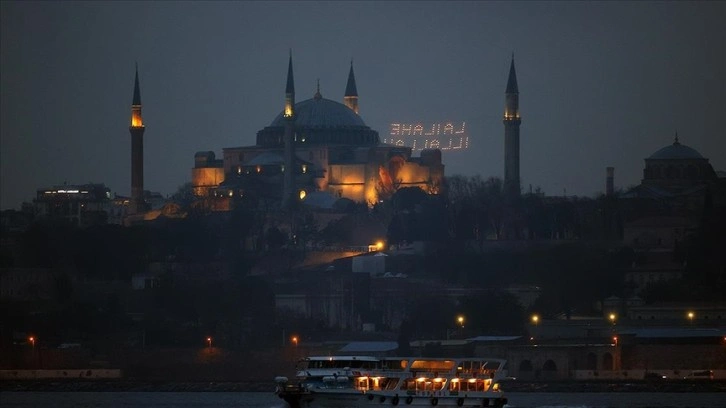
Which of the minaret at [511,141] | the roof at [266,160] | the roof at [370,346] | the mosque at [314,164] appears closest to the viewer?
the roof at [370,346]

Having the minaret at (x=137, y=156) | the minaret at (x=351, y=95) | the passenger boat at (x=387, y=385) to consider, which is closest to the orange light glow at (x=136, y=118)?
the minaret at (x=137, y=156)

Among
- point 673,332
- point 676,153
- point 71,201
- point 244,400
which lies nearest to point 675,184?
point 676,153

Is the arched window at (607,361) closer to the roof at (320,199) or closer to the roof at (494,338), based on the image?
the roof at (494,338)

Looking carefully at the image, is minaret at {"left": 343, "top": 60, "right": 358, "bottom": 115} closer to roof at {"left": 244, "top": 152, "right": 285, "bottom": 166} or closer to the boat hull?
roof at {"left": 244, "top": 152, "right": 285, "bottom": 166}

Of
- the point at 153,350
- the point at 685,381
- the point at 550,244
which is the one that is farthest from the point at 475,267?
the point at 685,381

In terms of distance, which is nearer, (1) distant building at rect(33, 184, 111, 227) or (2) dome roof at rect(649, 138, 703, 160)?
(2) dome roof at rect(649, 138, 703, 160)

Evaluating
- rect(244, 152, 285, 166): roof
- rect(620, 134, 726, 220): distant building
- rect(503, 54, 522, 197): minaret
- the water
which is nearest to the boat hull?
the water

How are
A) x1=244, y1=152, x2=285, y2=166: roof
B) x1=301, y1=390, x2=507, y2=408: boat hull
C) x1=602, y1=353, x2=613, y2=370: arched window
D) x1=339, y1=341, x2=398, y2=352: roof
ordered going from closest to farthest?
x1=301, y1=390, x2=507, y2=408: boat hull → x1=339, y1=341, x2=398, y2=352: roof → x1=602, y1=353, x2=613, y2=370: arched window → x1=244, y1=152, x2=285, y2=166: roof

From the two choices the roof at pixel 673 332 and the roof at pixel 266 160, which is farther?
the roof at pixel 266 160
